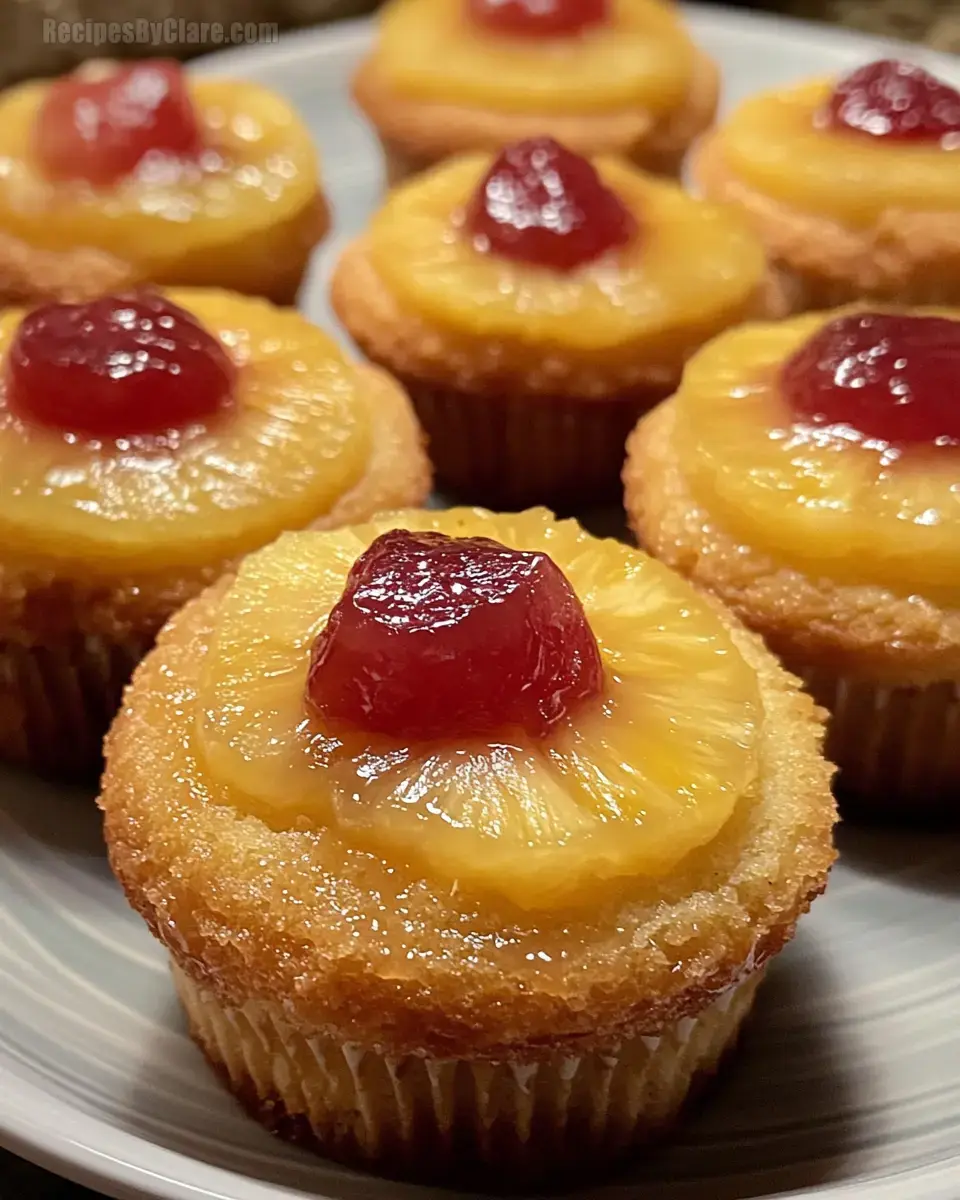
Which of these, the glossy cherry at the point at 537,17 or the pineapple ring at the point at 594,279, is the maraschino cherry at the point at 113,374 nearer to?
the pineapple ring at the point at 594,279

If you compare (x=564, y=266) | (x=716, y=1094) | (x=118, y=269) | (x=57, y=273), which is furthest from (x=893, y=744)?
(x=57, y=273)

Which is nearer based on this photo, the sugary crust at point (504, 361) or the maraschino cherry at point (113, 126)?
the sugary crust at point (504, 361)

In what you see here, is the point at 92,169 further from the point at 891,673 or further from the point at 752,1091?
the point at 752,1091

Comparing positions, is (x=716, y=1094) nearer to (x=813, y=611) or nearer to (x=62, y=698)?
(x=813, y=611)

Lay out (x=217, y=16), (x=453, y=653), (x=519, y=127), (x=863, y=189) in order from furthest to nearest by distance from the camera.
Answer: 1. (x=217, y=16)
2. (x=519, y=127)
3. (x=863, y=189)
4. (x=453, y=653)

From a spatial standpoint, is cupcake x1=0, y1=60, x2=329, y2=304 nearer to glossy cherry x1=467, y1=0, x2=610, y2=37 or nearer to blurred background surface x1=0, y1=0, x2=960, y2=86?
glossy cherry x1=467, y1=0, x2=610, y2=37

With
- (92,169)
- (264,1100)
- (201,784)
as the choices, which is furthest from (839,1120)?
(92,169)

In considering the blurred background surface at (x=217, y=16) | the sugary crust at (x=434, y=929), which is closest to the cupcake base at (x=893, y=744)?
the sugary crust at (x=434, y=929)
